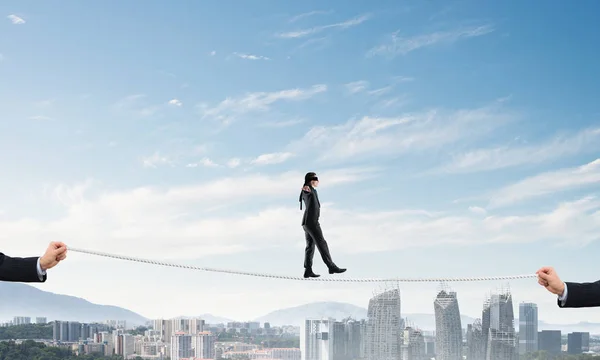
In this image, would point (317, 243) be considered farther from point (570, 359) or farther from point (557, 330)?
point (557, 330)

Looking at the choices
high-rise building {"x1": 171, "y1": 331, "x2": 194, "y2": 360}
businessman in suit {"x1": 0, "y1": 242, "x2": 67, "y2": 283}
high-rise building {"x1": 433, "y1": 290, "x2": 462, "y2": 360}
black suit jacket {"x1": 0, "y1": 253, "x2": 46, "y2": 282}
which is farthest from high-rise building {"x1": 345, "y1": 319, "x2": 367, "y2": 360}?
black suit jacket {"x1": 0, "y1": 253, "x2": 46, "y2": 282}

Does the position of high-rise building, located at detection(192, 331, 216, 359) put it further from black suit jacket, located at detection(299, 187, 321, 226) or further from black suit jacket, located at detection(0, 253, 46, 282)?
black suit jacket, located at detection(0, 253, 46, 282)

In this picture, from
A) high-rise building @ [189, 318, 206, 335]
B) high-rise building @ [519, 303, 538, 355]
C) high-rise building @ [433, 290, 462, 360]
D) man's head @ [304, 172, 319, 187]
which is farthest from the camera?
high-rise building @ [189, 318, 206, 335]

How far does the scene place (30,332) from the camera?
48875 millimetres

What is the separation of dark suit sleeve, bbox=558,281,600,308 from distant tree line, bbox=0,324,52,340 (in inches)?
1946

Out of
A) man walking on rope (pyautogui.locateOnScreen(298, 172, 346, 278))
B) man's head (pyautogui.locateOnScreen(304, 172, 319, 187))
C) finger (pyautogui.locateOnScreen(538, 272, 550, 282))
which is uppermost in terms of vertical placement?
man's head (pyautogui.locateOnScreen(304, 172, 319, 187))

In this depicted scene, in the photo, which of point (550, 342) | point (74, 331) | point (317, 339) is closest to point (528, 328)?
point (550, 342)

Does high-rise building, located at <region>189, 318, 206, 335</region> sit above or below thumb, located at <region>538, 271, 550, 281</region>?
below

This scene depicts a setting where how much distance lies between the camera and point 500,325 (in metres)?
51.8

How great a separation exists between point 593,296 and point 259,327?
178ft

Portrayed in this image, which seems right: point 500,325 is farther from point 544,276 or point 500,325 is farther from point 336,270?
point 544,276

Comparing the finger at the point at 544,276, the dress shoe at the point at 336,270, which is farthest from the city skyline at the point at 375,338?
the finger at the point at 544,276

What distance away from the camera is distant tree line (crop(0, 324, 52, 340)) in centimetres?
4794

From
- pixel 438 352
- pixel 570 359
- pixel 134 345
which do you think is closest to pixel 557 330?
pixel 570 359
